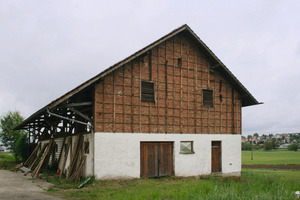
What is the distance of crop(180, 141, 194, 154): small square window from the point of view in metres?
16.7

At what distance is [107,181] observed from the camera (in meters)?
13.3

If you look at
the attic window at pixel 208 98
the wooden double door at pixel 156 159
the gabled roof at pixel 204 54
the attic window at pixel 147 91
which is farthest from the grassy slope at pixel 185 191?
the attic window at pixel 208 98

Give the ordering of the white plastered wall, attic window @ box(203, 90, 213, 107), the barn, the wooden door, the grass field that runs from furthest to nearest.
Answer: the grass field < attic window @ box(203, 90, 213, 107) < the wooden door < the barn < the white plastered wall

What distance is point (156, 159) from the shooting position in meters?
15.5

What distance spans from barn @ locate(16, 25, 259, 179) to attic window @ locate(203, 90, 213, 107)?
6cm

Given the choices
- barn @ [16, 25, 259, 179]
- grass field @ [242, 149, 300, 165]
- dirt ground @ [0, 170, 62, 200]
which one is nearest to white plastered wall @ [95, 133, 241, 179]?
barn @ [16, 25, 259, 179]

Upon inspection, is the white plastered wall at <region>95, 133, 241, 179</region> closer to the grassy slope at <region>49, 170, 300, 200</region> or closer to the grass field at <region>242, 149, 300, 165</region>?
the grassy slope at <region>49, 170, 300, 200</region>

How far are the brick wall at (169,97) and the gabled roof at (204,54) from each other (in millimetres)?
375

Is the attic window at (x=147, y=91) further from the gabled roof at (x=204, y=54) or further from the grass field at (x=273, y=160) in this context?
the grass field at (x=273, y=160)

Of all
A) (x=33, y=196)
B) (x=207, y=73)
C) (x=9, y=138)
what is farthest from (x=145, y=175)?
(x=9, y=138)

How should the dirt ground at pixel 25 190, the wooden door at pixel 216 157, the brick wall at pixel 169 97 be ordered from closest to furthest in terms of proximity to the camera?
the dirt ground at pixel 25 190 → the brick wall at pixel 169 97 → the wooden door at pixel 216 157

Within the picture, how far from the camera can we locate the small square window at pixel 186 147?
16.7 m

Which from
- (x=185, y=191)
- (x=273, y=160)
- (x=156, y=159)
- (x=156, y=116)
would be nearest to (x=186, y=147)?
(x=156, y=159)

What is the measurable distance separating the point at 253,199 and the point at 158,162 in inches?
314
